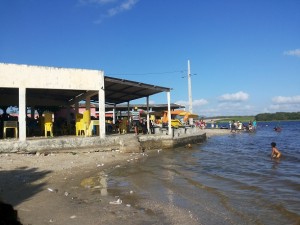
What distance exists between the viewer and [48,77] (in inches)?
623

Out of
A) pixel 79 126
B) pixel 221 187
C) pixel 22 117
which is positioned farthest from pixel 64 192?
pixel 79 126

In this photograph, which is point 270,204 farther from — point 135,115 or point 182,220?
point 135,115

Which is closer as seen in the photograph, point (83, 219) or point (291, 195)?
point (83, 219)

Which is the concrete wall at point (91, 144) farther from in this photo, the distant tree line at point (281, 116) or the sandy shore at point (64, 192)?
the distant tree line at point (281, 116)

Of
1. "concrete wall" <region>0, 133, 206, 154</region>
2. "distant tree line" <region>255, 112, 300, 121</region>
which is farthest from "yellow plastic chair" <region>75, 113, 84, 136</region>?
"distant tree line" <region>255, 112, 300, 121</region>

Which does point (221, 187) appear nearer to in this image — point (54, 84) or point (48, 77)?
point (54, 84)

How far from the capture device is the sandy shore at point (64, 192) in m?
6.25

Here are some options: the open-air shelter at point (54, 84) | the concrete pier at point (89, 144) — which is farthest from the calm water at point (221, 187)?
the open-air shelter at point (54, 84)

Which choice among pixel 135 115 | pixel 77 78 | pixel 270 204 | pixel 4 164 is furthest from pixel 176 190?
pixel 135 115

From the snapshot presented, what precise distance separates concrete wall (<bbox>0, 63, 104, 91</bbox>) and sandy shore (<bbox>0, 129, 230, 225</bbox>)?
3523 mm

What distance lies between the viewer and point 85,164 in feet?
43.3

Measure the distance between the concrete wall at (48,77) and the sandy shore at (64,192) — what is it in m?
3.52

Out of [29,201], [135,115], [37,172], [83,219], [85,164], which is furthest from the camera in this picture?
[135,115]

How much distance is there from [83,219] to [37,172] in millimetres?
5557
